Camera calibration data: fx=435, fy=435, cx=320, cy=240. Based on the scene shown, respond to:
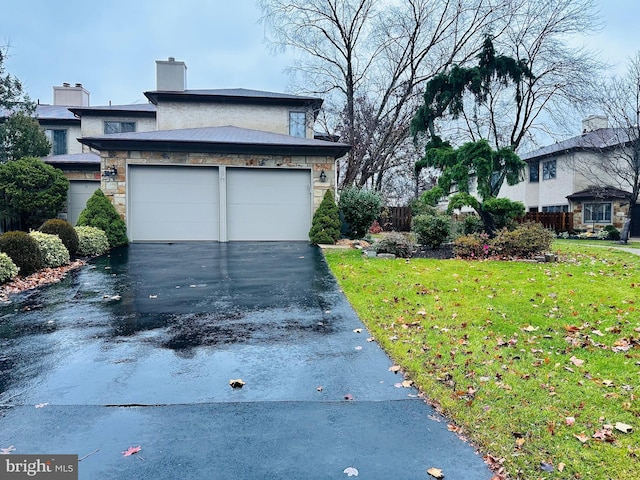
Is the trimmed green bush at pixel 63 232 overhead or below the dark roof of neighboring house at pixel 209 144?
below

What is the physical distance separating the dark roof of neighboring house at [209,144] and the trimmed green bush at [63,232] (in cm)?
351

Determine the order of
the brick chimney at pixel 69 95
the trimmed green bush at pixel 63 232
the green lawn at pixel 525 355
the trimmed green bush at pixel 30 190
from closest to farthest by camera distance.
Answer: the green lawn at pixel 525 355, the trimmed green bush at pixel 63 232, the trimmed green bush at pixel 30 190, the brick chimney at pixel 69 95

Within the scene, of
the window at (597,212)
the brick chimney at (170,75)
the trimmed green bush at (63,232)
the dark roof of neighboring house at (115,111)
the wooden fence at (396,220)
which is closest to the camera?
the trimmed green bush at (63,232)

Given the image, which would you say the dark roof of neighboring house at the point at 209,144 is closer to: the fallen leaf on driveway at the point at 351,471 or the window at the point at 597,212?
the fallen leaf on driveway at the point at 351,471

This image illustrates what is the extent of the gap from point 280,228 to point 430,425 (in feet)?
37.1

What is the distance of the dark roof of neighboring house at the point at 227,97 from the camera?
1752cm

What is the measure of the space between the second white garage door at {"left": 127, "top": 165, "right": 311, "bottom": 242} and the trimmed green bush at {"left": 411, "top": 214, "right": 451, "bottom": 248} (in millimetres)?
3694

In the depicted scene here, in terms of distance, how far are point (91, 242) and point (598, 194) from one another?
23796 millimetres

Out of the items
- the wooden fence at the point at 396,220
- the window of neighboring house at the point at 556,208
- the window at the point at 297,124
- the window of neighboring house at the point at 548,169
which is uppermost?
the window at the point at 297,124

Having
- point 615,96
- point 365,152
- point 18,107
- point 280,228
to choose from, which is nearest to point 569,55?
point 615,96

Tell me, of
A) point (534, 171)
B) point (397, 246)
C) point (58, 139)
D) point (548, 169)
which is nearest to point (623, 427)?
point (397, 246)

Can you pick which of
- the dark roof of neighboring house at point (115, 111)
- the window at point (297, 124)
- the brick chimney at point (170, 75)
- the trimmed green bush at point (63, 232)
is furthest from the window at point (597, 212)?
the trimmed green bush at point (63, 232)

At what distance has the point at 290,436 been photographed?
3016 mm

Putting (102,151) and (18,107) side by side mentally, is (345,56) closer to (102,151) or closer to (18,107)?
(102,151)
